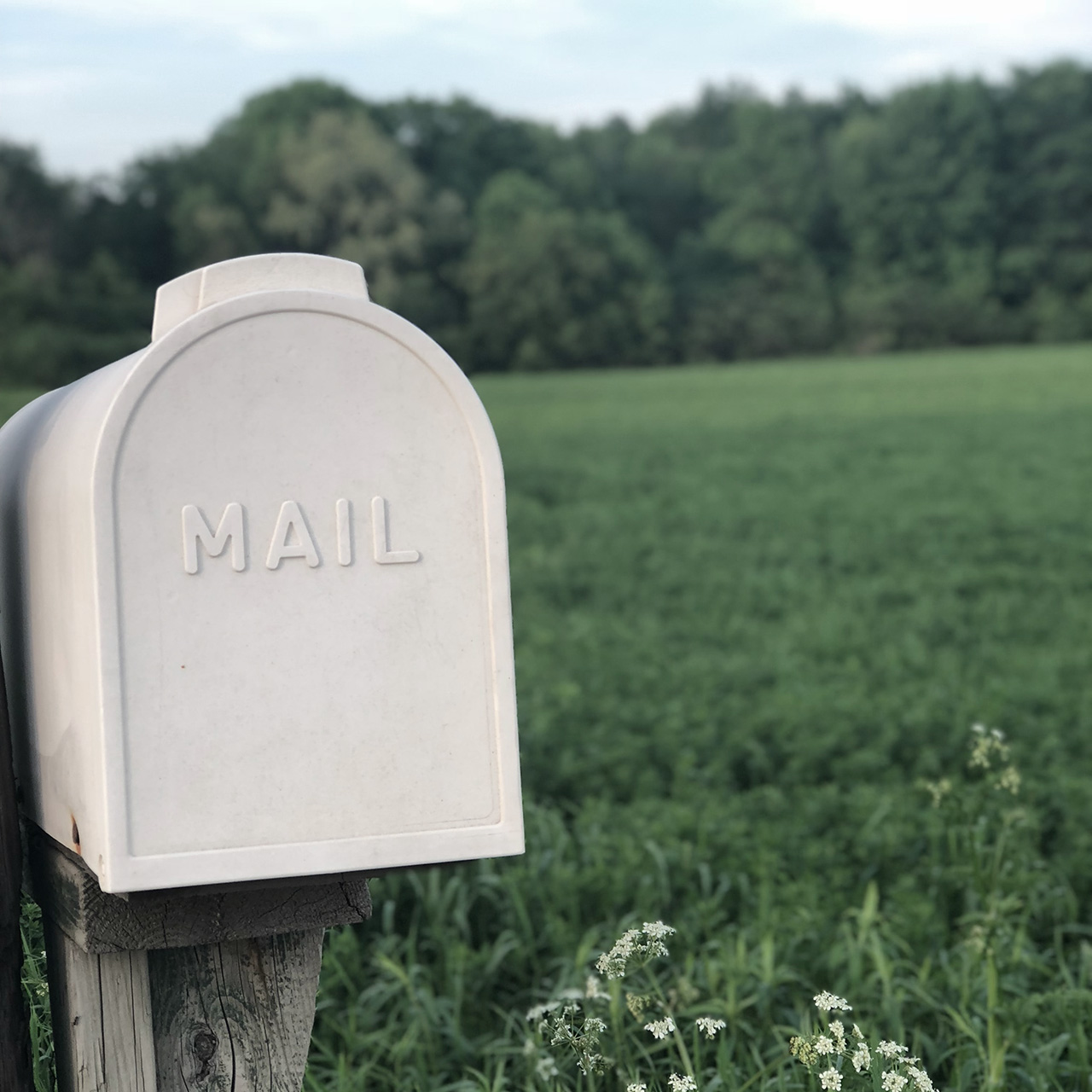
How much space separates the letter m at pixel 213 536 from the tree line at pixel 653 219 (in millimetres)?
26158

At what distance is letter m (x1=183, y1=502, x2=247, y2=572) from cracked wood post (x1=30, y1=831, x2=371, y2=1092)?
1.11 ft

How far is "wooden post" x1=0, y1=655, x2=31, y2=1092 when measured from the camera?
1.30 meters

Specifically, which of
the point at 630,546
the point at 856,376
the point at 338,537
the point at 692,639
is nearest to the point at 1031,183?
the point at 856,376

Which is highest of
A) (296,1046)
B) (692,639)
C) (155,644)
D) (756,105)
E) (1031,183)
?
(756,105)

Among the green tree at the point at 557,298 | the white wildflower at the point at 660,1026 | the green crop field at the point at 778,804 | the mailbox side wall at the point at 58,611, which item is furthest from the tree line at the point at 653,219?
the white wildflower at the point at 660,1026

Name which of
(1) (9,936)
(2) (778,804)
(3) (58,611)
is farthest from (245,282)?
(2) (778,804)

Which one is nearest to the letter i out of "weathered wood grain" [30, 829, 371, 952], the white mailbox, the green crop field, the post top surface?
the white mailbox

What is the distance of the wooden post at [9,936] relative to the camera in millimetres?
1297

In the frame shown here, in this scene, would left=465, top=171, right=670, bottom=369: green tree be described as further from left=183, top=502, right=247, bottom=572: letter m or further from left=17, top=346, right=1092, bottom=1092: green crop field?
left=183, top=502, right=247, bottom=572: letter m

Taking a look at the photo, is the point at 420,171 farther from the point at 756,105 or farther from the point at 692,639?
the point at 692,639

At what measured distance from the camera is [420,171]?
33.9 m

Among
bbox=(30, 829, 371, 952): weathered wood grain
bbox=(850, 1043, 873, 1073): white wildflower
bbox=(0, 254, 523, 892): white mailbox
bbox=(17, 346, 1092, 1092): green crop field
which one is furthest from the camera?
bbox=(17, 346, 1092, 1092): green crop field

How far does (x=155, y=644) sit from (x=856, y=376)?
20352 millimetres

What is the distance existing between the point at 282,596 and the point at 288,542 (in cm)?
5
